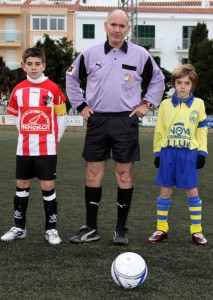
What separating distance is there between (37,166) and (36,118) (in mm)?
417

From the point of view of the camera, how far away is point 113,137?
4.80 meters

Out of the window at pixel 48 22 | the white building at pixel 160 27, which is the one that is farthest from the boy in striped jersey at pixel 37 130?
the window at pixel 48 22

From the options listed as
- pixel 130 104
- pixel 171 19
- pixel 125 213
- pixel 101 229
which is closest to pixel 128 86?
pixel 130 104

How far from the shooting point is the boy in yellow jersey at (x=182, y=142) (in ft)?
15.9

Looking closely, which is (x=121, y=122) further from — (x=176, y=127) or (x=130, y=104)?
(x=176, y=127)

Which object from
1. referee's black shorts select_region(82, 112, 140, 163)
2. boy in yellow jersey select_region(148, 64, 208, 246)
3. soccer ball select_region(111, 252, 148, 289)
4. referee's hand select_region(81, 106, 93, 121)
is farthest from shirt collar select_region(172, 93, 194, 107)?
soccer ball select_region(111, 252, 148, 289)

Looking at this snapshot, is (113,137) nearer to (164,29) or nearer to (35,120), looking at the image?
(35,120)

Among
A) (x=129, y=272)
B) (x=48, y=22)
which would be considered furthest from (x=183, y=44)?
(x=129, y=272)

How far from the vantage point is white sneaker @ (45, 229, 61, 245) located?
15.7ft

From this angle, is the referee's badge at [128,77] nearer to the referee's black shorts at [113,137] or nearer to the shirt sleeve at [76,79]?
the referee's black shorts at [113,137]

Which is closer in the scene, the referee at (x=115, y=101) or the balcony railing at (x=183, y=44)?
the referee at (x=115, y=101)

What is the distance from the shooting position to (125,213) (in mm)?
4973

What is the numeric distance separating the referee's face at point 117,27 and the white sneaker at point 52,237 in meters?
1.69

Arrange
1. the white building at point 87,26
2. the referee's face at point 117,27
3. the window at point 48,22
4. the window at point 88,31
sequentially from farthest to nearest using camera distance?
1. the window at point 48,22
2. the white building at point 87,26
3. the window at point 88,31
4. the referee's face at point 117,27
